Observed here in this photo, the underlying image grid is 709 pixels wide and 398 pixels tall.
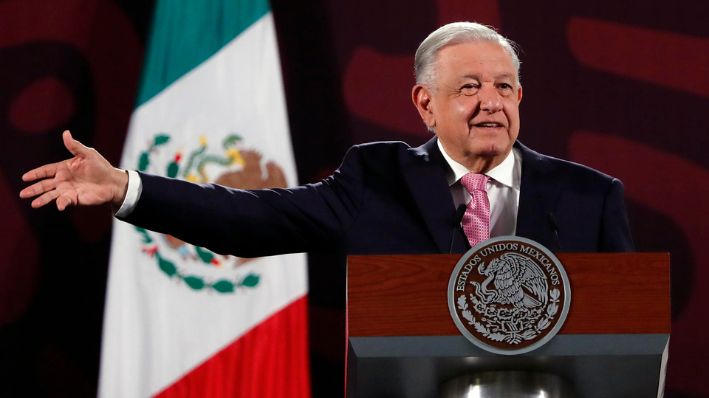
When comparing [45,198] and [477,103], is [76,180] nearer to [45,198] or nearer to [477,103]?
[45,198]

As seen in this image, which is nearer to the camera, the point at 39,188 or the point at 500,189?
the point at 39,188

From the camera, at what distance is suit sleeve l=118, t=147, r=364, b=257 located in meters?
2.10

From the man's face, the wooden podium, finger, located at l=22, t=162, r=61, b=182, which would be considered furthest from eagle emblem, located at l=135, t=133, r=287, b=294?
the wooden podium

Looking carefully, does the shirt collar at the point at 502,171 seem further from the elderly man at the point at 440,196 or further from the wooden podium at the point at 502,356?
the wooden podium at the point at 502,356

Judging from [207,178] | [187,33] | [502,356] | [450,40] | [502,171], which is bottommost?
[502,356]

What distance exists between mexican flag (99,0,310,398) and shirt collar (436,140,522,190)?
1.32 meters

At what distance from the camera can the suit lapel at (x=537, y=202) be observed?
212 centimetres

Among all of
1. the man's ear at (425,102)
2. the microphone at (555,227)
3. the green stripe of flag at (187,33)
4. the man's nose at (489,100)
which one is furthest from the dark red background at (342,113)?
the microphone at (555,227)

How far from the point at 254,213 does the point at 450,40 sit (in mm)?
565

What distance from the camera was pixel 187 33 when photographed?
12.3 feet

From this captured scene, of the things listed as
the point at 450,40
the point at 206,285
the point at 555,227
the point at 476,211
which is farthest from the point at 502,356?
the point at 206,285

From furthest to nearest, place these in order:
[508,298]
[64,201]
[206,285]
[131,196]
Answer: [206,285] < [131,196] < [64,201] < [508,298]

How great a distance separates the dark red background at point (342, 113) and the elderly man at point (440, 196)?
1.35 m

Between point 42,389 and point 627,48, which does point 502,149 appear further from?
point 42,389
